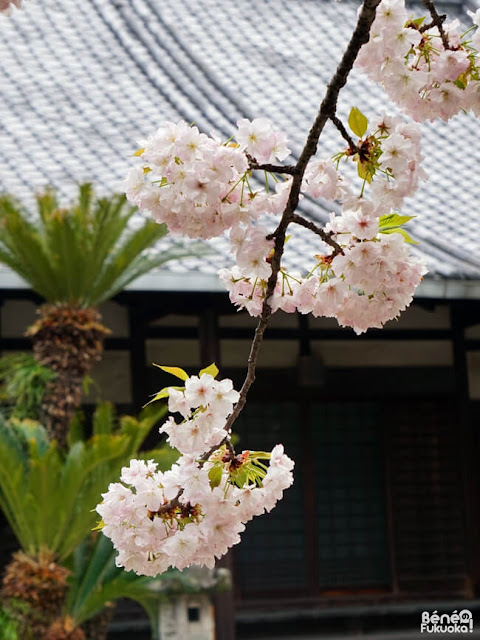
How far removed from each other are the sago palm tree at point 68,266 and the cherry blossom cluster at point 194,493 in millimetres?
4026

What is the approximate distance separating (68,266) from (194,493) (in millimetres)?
4210

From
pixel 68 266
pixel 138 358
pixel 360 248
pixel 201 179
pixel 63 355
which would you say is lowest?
pixel 360 248

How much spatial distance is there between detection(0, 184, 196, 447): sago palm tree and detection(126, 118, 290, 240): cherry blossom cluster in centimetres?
398

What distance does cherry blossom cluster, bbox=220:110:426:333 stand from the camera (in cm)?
187

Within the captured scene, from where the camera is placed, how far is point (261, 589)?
7.68 metres

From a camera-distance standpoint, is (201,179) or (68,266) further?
(68,266)

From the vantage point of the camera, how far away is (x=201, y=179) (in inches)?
75.0

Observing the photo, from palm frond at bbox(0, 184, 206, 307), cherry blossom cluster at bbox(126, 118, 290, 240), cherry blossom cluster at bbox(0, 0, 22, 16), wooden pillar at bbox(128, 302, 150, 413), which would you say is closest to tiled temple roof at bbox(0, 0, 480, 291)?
palm frond at bbox(0, 184, 206, 307)

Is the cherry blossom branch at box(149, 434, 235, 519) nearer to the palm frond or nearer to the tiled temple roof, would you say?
the palm frond

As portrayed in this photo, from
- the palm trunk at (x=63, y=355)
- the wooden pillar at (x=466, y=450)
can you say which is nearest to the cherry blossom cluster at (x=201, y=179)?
the palm trunk at (x=63, y=355)

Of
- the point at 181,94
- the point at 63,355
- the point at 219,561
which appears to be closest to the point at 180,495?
the point at 63,355

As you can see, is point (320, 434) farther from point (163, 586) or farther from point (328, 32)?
point (328, 32)

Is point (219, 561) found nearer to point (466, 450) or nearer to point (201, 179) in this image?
point (466, 450)

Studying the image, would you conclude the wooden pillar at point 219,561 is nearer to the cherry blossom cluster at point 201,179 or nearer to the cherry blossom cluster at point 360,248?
the cherry blossom cluster at point 360,248
